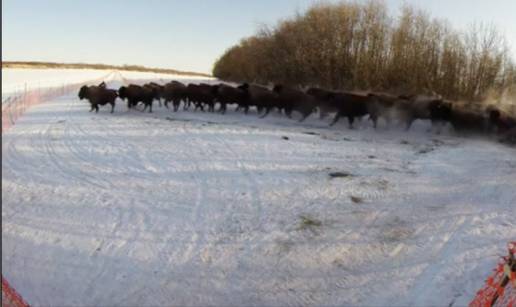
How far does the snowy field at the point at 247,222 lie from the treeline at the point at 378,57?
1650 cm

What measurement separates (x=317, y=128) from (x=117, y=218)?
10839 mm

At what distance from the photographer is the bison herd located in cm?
1631

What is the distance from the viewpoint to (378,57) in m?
31.0

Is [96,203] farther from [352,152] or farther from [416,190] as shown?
[352,152]

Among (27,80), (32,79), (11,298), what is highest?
(32,79)

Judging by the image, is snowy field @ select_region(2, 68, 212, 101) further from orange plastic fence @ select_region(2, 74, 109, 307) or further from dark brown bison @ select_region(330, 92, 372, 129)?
dark brown bison @ select_region(330, 92, 372, 129)

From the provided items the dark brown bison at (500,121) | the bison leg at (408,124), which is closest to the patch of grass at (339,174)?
the bison leg at (408,124)

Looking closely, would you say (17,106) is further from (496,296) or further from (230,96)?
(496,296)

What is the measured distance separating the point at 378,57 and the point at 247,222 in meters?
26.8

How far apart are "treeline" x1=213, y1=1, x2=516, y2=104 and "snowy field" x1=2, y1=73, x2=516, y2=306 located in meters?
16.5

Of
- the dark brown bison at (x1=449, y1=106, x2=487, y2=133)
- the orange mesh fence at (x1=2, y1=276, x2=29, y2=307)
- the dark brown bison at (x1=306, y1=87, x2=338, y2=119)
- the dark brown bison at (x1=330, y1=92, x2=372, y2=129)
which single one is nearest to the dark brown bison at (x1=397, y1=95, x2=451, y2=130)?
A: the dark brown bison at (x1=449, y1=106, x2=487, y2=133)

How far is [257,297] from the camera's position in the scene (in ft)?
16.8

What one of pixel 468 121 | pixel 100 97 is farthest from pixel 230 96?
pixel 468 121

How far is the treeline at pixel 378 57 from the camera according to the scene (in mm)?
27359
